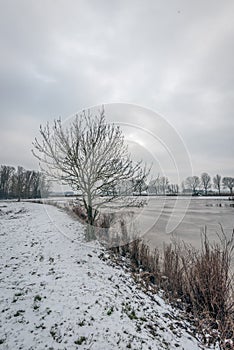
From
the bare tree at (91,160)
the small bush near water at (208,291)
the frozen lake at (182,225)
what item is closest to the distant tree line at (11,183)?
the frozen lake at (182,225)

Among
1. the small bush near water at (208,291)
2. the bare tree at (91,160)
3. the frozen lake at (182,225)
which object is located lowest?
the frozen lake at (182,225)

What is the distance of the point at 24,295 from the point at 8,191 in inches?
1930

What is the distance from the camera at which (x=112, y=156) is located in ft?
24.4

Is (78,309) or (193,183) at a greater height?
(193,183)

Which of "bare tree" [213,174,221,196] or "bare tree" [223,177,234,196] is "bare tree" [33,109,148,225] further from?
"bare tree" [213,174,221,196]

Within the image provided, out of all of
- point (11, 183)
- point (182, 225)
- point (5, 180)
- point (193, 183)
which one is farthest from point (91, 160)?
point (193, 183)

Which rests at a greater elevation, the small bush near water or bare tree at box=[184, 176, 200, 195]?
bare tree at box=[184, 176, 200, 195]

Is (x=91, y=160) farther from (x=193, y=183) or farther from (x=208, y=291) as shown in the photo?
(x=193, y=183)

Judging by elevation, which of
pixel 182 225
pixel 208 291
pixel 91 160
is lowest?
pixel 182 225

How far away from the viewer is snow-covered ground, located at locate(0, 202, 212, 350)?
8.81 ft

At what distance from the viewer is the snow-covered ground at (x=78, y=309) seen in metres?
2.69

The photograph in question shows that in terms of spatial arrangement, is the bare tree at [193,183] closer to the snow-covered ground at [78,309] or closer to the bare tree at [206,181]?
the bare tree at [206,181]

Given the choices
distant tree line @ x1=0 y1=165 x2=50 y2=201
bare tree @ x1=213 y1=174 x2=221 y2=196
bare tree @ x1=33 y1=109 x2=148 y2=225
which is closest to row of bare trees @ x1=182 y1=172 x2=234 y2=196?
bare tree @ x1=213 y1=174 x2=221 y2=196

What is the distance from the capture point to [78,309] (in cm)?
326
